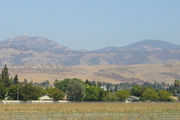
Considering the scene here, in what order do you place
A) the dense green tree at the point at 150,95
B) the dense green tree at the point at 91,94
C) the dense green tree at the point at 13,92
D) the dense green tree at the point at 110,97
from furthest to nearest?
the dense green tree at the point at 150,95, the dense green tree at the point at 91,94, the dense green tree at the point at 110,97, the dense green tree at the point at 13,92

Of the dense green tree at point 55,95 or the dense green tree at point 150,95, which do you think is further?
the dense green tree at point 150,95

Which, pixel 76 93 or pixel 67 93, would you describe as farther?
pixel 67 93

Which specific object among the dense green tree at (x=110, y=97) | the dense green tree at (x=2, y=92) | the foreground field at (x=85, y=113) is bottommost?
the foreground field at (x=85, y=113)

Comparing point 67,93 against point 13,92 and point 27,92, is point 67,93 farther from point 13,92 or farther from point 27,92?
point 27,92

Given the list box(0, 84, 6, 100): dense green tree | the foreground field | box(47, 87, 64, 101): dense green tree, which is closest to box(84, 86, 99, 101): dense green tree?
box(47, 87, 64, 101): dense green tree

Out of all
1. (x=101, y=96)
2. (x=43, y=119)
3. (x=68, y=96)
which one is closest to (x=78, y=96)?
(x=68, y=96)

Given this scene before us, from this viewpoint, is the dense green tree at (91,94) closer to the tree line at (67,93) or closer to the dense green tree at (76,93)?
the tree line at (67,93)

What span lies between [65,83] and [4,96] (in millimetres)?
60696

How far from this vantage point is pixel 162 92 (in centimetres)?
17212

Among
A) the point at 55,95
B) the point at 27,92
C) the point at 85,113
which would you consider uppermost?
the point at 27,92

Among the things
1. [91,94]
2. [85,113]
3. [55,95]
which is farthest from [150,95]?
[85,113]

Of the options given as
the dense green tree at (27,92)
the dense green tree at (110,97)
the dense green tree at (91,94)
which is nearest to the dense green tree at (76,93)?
the dense green tree at (91,94)

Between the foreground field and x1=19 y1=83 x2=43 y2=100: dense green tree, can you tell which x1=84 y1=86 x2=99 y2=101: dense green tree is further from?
the foreground field

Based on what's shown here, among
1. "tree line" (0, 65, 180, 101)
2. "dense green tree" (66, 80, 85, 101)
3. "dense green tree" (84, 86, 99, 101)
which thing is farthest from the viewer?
"dense green tree" (84, 86, 99, 101)
